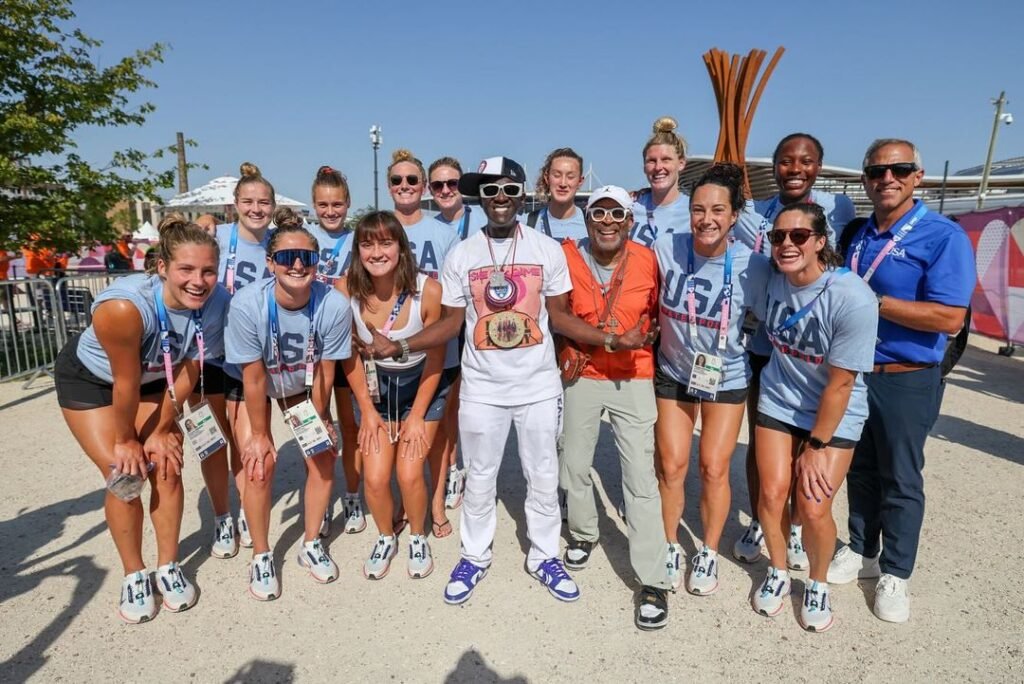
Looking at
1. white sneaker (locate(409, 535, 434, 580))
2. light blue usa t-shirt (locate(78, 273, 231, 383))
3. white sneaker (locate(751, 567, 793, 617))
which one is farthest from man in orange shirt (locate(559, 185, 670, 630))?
light blue usa t-shirt (locate(78, 273, 231, 383))

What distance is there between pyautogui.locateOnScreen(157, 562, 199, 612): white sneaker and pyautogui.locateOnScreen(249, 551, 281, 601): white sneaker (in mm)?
303

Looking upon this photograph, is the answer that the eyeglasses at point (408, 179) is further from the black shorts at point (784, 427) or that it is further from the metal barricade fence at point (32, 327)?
the metal barricade fence at point (32, 327)

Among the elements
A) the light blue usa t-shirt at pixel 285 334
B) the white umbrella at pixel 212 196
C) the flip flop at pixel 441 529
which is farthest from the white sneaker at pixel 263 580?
the white umbrella at pixel 212 196

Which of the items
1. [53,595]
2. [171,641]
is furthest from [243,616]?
[53,595]

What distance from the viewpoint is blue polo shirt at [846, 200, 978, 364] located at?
9.30 ft

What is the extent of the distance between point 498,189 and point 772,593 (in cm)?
256

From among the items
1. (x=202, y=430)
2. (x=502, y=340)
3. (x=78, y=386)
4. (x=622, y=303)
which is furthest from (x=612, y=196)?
(x=78, y=386)

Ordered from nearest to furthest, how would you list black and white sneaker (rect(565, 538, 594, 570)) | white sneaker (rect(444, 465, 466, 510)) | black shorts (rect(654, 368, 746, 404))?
black shorts (rect(654, 368, 746, 404))
black and white sneaker (rect(565, 538, 594, 570))
white sneaker (rect(444, 465, 466, 510))

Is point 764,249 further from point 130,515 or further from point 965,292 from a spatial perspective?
point 130,515

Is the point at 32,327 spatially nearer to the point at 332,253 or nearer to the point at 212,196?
the point at 332,253

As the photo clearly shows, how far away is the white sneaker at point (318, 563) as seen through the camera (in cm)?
339

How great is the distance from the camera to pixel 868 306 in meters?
2.68

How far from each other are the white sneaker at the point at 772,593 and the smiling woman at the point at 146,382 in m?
3.03

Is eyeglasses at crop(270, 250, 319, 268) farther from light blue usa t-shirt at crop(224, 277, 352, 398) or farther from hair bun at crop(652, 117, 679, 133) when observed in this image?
hair bun at crop(652, 117, 679, 133)
